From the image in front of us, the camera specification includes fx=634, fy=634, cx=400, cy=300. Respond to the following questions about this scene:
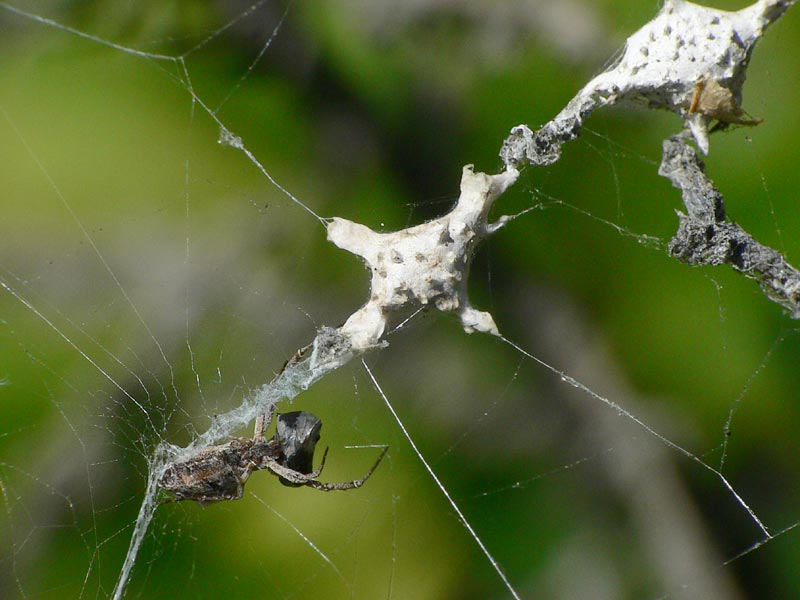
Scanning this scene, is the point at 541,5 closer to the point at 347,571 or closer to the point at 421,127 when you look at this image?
the point at 421,127

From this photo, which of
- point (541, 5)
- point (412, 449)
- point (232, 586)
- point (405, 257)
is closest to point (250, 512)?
point (232, 586)

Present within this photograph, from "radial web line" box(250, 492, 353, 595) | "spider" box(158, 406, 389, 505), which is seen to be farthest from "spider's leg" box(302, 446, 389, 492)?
"radial web line" box(250, 492, 353, 595)

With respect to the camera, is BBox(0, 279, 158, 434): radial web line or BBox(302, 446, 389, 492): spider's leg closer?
BBox(302, 446, 389, 492): spider's leg

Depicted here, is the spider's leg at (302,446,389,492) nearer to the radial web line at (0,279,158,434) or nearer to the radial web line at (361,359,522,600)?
the radial web line at (361,359,522,600)

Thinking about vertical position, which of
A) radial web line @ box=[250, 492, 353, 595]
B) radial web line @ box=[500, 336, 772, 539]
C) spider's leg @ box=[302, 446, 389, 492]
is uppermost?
radial web line @ box=[500, 336, 772, 539]

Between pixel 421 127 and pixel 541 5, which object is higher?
pixel 541 5

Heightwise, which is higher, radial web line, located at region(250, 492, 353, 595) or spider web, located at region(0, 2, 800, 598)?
spider web, located at region(0, 2, 800, 598)
